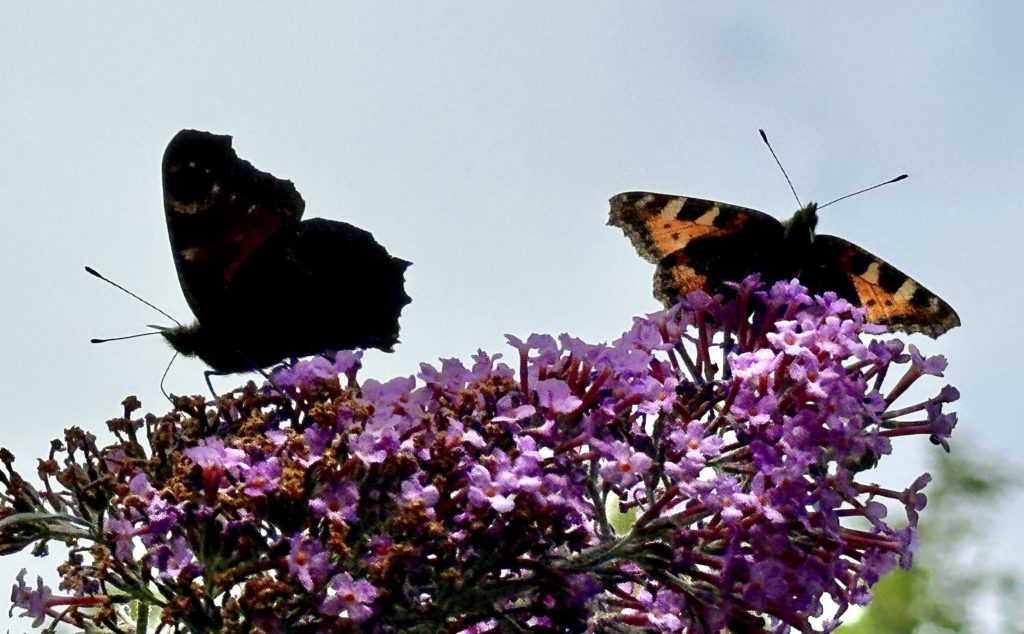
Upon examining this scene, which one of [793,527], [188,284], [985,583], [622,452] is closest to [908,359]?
[793,527]

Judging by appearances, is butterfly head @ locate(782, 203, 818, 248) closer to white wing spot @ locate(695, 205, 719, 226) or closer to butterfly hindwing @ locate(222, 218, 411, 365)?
white wing spot @ locate(695, 205, 719, 226)

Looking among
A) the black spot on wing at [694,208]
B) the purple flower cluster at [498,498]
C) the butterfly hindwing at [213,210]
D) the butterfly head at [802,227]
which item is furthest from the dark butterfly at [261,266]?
the butterfly head at [802,227]

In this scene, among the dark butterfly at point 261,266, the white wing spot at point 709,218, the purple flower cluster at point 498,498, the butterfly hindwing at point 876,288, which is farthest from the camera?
the white wing spot at point 709,218

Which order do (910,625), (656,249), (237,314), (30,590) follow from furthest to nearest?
(910,625) < (656,249) < (237,314) < (30,590)

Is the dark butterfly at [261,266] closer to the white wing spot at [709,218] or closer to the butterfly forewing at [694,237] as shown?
the butterfly forewing at [694,237]

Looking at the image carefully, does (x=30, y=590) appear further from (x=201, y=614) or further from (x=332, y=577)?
(x=332, y=577)

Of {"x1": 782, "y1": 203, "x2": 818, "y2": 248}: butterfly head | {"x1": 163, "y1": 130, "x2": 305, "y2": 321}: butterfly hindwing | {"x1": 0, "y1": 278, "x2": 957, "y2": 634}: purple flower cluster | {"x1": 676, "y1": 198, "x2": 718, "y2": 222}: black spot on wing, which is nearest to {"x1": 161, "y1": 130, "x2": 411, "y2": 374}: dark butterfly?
{"x1": 163, "y1": 130, "x2": 305, "y2": 321}: butterfly hindwing
